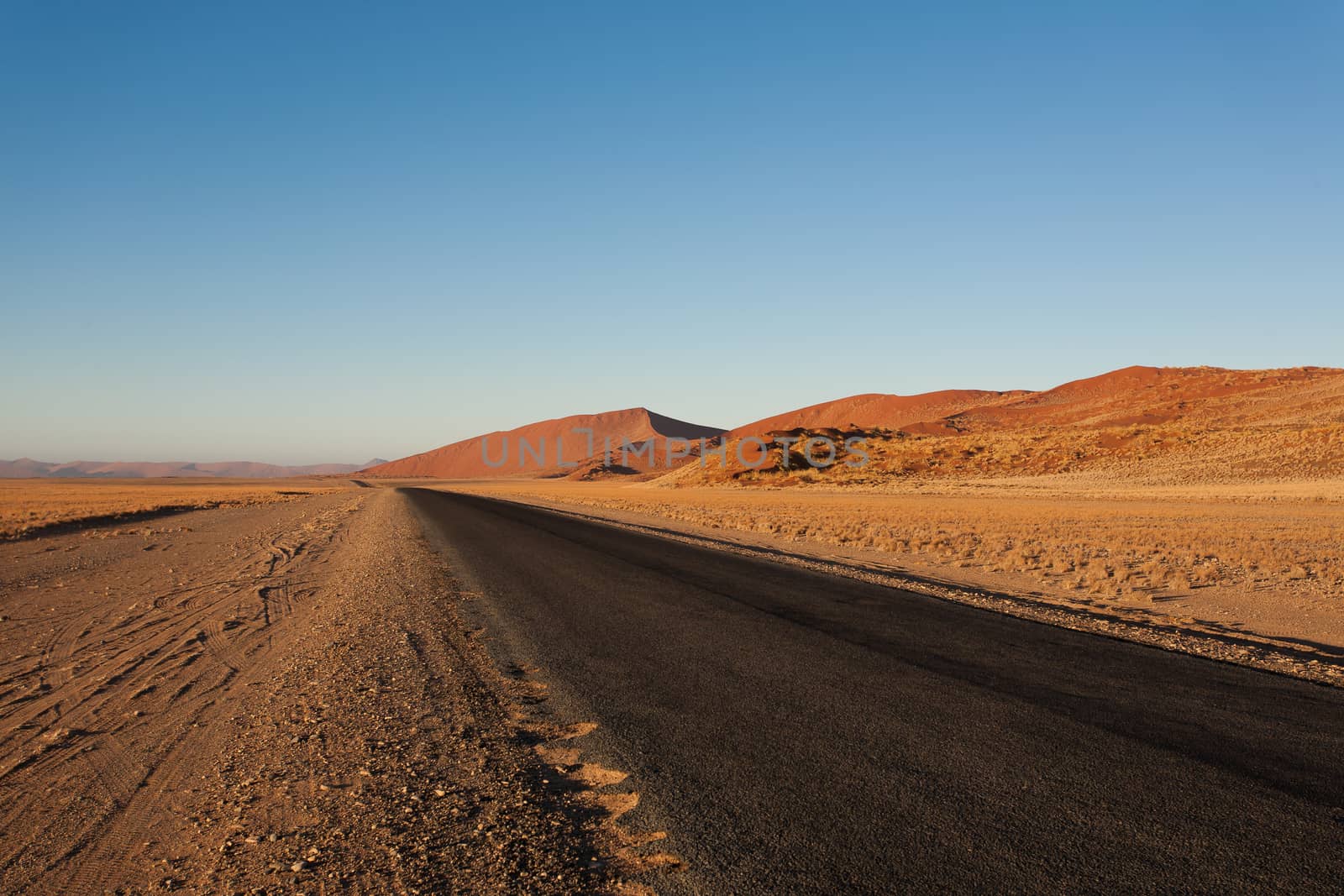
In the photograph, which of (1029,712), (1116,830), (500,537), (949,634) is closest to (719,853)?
(1116,830)

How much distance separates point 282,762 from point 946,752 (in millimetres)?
4592

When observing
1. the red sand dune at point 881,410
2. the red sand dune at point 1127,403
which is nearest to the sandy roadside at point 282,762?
the red sand dune at point 1127,403

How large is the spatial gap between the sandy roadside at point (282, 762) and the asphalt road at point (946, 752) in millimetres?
652

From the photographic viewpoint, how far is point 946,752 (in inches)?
213

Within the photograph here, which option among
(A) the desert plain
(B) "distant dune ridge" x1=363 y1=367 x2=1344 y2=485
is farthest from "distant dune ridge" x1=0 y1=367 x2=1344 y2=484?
(A) the desert plain

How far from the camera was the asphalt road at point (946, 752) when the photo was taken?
12.7 ft

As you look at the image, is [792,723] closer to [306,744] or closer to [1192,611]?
[306,744]

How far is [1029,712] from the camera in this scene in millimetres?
6316

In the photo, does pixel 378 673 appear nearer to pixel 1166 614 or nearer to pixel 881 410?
pixel 1166 614

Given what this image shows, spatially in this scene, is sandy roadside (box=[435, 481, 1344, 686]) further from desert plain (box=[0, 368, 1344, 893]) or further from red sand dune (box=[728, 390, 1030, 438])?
red sand dune (box=[728, 390, 1030, 438])

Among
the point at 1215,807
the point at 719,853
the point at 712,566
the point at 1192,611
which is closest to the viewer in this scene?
the point at 719,853

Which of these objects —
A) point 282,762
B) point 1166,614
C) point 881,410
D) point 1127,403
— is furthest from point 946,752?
point 881,410

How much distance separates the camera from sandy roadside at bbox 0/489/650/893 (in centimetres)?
401

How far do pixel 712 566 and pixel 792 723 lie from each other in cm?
1090
